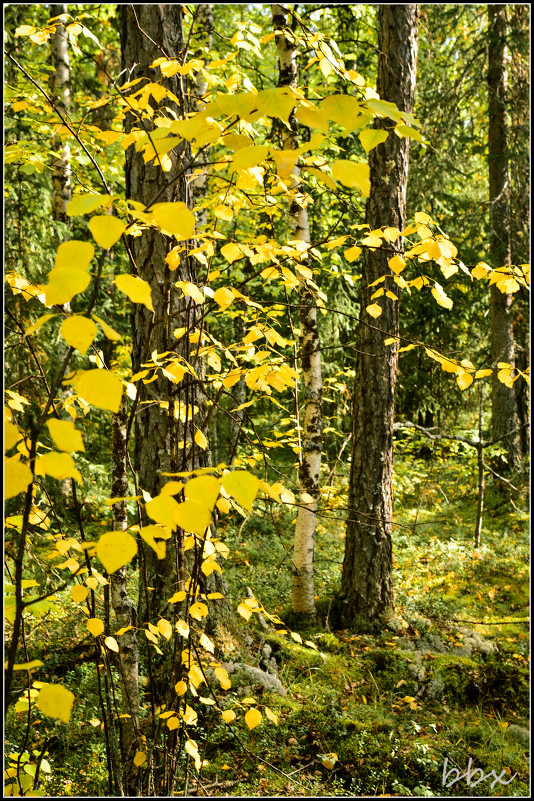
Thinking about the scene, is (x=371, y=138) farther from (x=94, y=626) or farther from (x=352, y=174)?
(x=94, y=626)

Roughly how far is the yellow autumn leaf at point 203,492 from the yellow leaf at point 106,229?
409mm

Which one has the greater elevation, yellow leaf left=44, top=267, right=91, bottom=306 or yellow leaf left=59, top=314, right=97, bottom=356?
yellow leaf left=44, top=267, right=91, bottom=306

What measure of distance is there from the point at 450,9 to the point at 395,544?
27.1 feet

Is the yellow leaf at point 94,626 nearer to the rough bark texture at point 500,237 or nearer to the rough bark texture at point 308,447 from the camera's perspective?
the rough bark texture at point 308,447

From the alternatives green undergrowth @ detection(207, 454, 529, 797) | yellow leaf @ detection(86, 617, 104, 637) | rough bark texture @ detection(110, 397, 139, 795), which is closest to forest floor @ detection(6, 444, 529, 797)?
green undergrowth @ detection(207, 454, 529, 797)

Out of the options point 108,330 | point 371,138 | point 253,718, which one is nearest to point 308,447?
point 253,718

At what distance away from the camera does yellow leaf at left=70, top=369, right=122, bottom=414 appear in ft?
2.71

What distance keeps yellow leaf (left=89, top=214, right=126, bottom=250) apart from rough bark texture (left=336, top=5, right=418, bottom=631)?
3.70 m

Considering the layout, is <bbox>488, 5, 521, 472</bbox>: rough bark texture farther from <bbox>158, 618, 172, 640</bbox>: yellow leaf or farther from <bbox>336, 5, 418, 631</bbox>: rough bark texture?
<bbox>158, 618, 172, 640</bbox>: yellow leaf

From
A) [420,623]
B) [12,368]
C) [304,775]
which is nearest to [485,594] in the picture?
[420,623]

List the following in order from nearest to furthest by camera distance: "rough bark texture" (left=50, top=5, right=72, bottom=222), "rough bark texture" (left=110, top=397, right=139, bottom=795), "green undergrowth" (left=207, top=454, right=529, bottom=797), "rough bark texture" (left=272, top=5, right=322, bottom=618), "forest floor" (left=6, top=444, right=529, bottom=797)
Answer: "rough bark texture" (left=110, top=397, right=139, bottom=795), "forest floor" (left=6, top=444, right=529, bottom=797), "green undergrowth" (left=207, top=454, right=529, bottom=797), "rough bark texture" (left=272, top=5, right=322, bottom=618), "rough bark texture" (left=50, top=5, right=72, bottom=222)

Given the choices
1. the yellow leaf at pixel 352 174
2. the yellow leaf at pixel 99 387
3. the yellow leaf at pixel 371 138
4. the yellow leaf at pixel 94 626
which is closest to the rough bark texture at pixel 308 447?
Result: the yellow leaf at pixel 94 626

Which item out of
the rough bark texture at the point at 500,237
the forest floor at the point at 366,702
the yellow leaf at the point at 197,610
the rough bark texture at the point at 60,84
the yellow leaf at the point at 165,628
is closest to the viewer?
the yellow leaf at the point at 197,610

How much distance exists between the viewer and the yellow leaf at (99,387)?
827 millimetres
